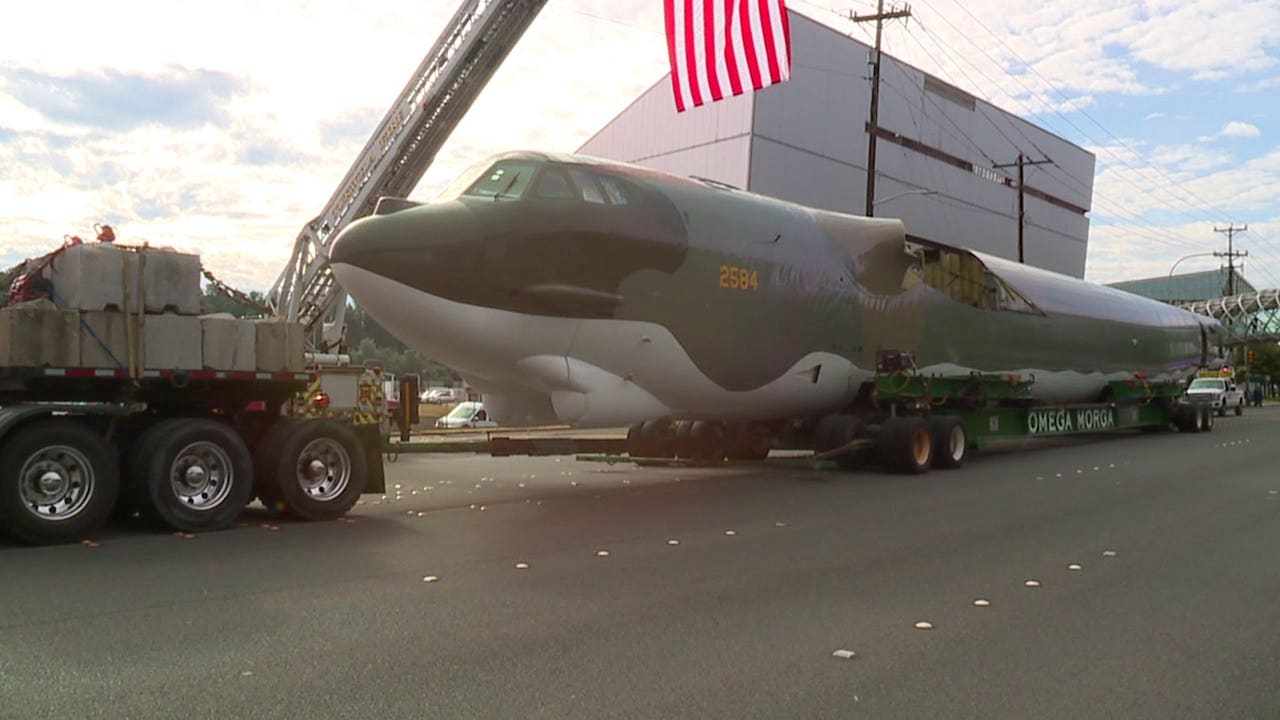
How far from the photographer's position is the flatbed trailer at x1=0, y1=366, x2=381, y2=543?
774 centimetres

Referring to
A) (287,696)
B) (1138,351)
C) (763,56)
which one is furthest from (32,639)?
(1138,351)

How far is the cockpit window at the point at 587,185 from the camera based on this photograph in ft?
34.1

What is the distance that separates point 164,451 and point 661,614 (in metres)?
4.95

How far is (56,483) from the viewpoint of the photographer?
7.85 meters

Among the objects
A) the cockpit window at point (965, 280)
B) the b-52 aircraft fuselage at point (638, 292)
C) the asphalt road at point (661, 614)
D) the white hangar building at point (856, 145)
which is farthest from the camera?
the white hangar building at point (856, 145)

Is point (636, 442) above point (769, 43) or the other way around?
the other way around

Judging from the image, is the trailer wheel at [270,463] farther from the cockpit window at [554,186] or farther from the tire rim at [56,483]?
the cockpit window at [554,186]

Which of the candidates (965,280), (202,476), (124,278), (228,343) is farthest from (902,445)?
(124,278)

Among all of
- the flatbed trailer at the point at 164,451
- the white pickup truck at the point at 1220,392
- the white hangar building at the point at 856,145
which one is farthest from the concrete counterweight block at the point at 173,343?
the white pickup truck at the point at 1220,392

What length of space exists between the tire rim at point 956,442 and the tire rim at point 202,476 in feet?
34.5

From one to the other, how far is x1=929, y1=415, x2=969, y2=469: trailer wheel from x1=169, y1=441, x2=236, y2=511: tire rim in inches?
401

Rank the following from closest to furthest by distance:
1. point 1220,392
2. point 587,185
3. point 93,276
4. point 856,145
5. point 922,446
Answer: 1. point 93,276
2. point 587,185
3. point 922,446
4. point 1220,392
5. point 856,145

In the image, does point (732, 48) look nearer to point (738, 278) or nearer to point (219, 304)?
point (738, 278)

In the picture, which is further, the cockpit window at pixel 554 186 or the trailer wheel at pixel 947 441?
the trailer wheel at pixel 947 441
